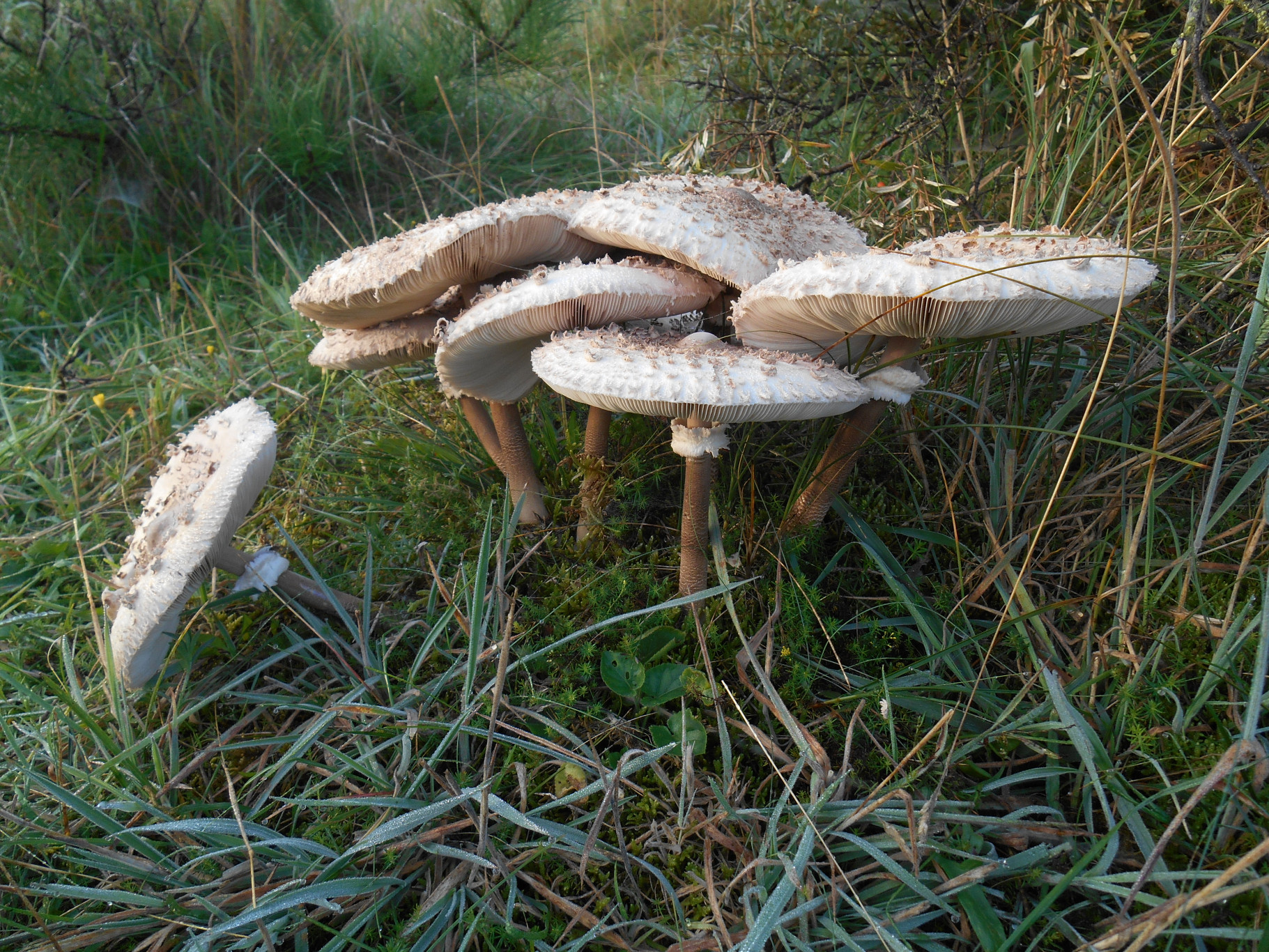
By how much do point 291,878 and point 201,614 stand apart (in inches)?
54.4

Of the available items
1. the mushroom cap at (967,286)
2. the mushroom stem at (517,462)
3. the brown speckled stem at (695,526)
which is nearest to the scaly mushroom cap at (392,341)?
the mushroom stem at (517,462)

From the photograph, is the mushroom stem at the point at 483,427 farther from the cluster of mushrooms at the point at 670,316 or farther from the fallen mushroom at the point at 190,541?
the fallen mushroom at the point at 190,541

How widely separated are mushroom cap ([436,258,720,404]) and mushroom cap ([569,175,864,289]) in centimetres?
11

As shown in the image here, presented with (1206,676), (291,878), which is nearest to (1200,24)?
(1206,676)

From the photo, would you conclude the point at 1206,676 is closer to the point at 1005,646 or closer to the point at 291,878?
the point at 1005,646

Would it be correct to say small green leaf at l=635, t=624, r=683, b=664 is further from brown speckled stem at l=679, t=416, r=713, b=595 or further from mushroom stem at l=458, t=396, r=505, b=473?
mushroom stem at l=458, t=396, r=505, b=473

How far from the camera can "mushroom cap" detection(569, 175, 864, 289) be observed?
7.48ft

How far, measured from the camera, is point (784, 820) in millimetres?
1999

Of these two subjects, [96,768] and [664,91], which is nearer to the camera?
[96,768]

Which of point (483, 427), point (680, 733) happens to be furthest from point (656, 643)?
point (483, 427)

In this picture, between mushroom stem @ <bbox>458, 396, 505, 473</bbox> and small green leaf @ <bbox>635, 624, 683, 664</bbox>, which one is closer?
small green leaf @ <bbox>635, 624, 683, 664</bbox>

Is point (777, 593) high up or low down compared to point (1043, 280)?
down

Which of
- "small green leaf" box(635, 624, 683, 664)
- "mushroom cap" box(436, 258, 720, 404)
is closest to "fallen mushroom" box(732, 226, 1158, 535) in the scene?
"mushroom cap" box(436, 258, 720, 404)

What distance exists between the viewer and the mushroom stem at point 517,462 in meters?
2.98
